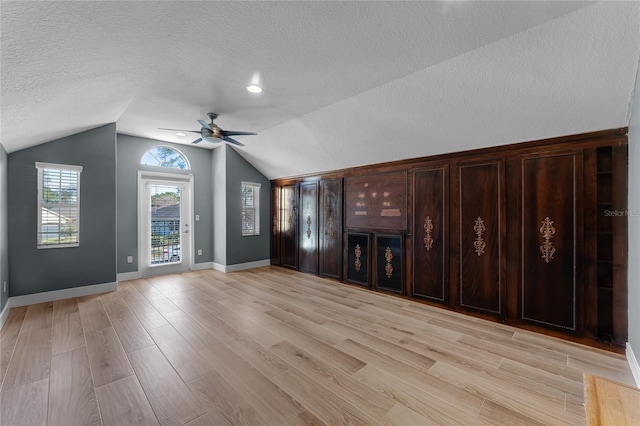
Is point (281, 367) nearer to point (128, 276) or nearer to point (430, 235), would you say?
point (430, 235)

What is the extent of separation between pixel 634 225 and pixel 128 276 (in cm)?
732

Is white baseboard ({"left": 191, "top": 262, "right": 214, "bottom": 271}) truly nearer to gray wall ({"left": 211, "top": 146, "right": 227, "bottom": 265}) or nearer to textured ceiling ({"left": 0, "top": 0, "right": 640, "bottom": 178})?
gray wall ({"left": 211, "top": 146, "right": 227, "bottom": 265})

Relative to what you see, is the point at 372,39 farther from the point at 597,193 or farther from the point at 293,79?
the point at 597,193

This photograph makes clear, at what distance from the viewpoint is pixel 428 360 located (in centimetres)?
246

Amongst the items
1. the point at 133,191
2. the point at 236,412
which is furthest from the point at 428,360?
the point at 133,191

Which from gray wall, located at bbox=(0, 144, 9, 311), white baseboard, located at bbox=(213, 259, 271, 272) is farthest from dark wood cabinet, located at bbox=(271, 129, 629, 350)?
gray wall, located at bbox=(0, 144, 9, 311)

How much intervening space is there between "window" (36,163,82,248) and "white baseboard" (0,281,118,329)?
0.71m

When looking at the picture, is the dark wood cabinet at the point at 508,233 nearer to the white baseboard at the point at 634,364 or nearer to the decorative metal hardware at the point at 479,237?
the decorative metal hardware at the point at 479,237

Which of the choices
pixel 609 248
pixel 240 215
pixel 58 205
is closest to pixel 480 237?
pixel 609 248

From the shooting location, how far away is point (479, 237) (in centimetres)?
353

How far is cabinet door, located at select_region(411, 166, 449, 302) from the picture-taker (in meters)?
3.84

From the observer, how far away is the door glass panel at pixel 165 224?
18.6ft

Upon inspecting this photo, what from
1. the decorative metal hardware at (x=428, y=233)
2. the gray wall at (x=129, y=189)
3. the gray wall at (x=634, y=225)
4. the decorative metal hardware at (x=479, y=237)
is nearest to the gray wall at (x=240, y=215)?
the gray wall at (x=129, y=189)

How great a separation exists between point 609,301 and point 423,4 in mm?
3378
